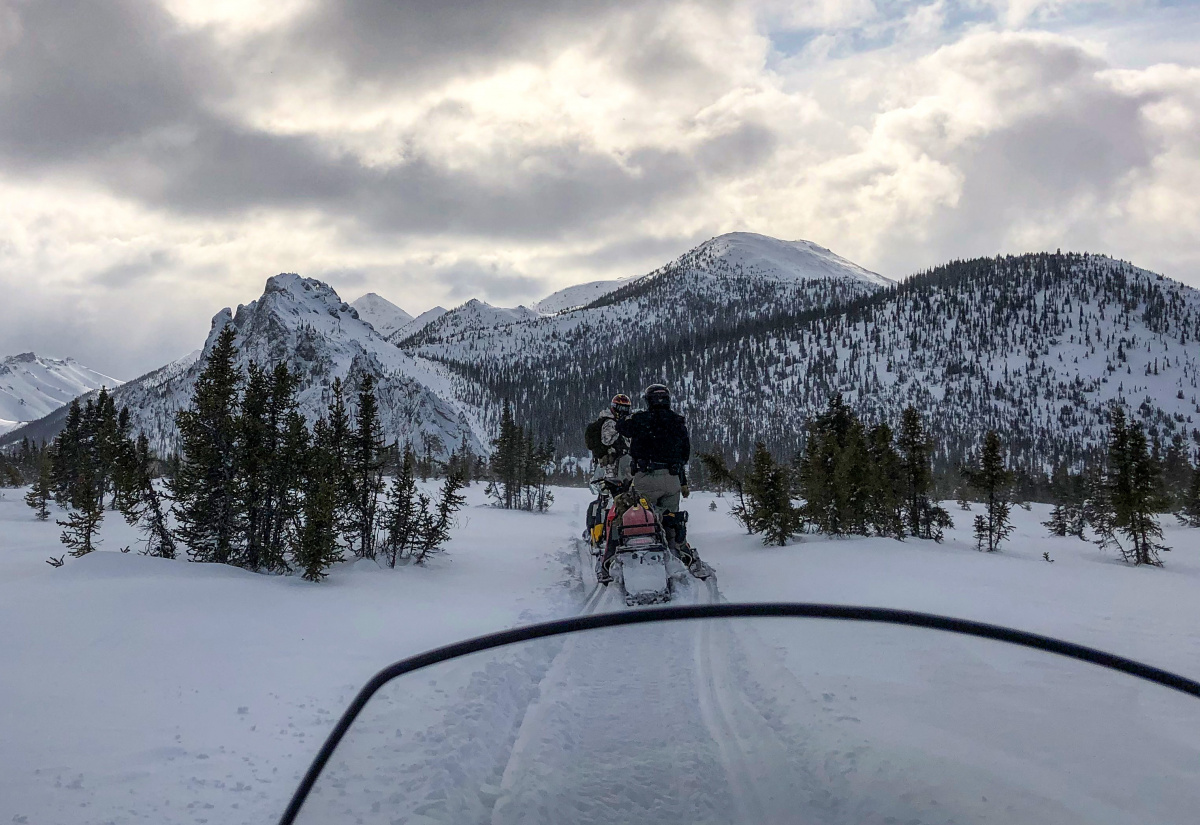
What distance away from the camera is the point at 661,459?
974cm

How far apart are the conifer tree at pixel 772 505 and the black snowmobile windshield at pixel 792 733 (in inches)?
629

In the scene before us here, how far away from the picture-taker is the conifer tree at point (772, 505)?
Result: 17188 mm

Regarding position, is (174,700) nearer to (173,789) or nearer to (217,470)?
(173,789)

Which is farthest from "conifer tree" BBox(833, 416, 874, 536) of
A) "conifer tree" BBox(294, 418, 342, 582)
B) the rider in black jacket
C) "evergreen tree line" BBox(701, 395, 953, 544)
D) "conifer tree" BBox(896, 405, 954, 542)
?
"conifer tree" BBox(294, 418, 342, 582)

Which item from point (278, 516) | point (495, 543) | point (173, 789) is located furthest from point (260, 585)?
point (495, 543)

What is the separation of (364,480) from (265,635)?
284 inches

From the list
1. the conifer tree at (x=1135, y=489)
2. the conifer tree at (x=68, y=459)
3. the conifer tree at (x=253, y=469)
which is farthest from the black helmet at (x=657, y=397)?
the conifer tree at (x=68, y=459)

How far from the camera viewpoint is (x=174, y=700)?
16.3 feet

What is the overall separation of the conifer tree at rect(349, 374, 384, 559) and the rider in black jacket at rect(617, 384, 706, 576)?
6450 millimetres

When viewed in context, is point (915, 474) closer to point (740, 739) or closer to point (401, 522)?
point (401, 522)

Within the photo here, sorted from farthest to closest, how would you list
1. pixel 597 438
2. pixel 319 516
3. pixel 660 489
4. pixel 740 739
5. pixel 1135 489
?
pixel 1135 489 → pixel 597 438 → pixel 319 516 → pixel 660 489 → pixel 740 739

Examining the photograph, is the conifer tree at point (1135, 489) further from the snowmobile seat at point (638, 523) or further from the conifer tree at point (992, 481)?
the snowmobile seat at point (638, 523)

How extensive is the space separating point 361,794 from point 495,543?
16.9m

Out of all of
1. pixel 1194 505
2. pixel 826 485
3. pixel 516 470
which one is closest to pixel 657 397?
pixel 826 485
